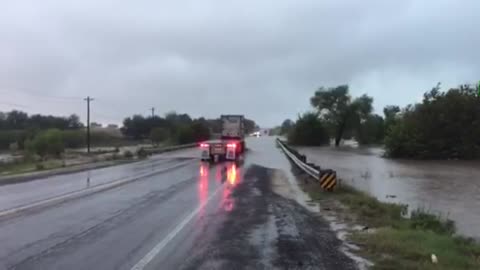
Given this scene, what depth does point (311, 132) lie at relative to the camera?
4751 inches

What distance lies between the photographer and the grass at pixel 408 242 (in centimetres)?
939

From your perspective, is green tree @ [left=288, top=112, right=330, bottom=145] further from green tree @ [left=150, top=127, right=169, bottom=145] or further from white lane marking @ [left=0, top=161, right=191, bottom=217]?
white lane marking @ [left=0, top=161, right=191, bottom=217]

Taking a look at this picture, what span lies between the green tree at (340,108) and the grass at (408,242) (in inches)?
4288

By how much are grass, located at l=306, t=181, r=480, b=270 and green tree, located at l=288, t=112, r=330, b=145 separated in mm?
103666

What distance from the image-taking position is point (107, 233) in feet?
38.3

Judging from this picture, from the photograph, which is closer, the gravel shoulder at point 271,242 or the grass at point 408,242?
the gravel shoulder at point 271,242

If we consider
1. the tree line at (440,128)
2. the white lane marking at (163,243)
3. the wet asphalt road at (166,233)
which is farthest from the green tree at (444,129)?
the white lane marking at (163,243)

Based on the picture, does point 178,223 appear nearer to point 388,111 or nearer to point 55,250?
point 55,250

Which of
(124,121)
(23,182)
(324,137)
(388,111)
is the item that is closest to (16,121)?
(124,121)

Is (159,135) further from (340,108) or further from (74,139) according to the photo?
(340,108)

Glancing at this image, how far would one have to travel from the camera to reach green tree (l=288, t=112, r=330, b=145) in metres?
121

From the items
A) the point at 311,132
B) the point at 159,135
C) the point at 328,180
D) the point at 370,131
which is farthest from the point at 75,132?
the point at 328,180

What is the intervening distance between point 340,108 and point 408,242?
115 metres

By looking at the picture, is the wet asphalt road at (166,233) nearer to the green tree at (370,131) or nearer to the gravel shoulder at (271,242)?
the gravel shoulder at (271,242)
